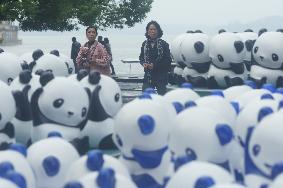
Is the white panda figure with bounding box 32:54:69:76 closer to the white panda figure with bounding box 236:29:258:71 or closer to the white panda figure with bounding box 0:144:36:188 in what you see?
the white panda figure with bounding box 236:29:258:71

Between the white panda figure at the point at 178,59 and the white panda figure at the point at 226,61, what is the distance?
0.77 meters

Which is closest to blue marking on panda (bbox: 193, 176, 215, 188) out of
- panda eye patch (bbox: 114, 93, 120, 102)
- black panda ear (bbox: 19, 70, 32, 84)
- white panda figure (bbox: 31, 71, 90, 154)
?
white panda figure (bbox: 31, 71, 90, 154)

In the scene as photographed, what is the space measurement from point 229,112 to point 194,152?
0.97 m

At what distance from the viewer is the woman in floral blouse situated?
9.17 m

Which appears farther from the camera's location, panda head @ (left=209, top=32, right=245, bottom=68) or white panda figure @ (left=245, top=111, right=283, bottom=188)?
panda head @ (left=209, top=32, right=245, bottom=68)

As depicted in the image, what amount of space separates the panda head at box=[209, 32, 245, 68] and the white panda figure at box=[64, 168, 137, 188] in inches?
310

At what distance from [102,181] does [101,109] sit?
352 cm

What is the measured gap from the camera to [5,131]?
6.50 m

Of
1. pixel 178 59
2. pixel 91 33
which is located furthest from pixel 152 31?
pixel 178 59

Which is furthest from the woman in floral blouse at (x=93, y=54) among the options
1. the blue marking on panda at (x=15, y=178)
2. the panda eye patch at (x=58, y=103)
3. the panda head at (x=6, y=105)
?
the blue marking on panda at (x=15, y=178)

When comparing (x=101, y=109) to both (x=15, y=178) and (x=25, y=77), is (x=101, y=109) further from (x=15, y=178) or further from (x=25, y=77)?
(x=15, y=178)

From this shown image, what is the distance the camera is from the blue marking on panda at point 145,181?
17.9 ft

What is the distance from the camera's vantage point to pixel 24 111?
281 inches

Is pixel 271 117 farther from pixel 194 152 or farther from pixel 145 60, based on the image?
pixel 145 60
